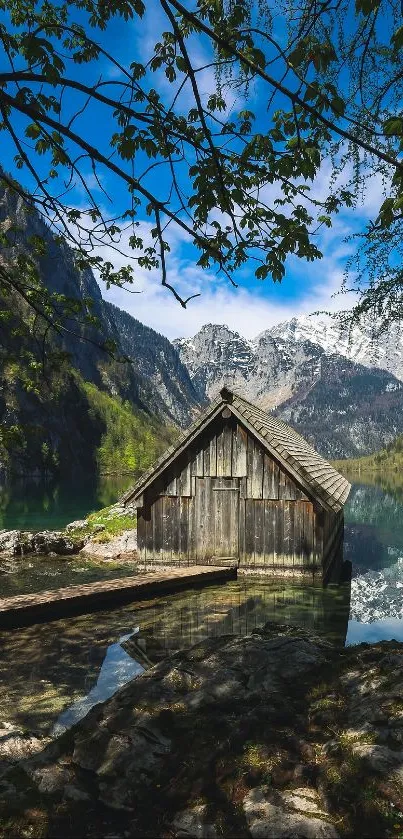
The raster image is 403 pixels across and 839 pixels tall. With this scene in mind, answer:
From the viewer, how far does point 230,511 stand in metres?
18.0

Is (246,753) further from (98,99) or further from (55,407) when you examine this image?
(55,407)

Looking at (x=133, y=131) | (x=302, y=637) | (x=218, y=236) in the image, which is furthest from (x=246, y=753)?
→ (x=133, y=131)

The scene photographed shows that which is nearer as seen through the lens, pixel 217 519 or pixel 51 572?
pixel 217 519

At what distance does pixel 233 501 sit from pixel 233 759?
13740 millimetres

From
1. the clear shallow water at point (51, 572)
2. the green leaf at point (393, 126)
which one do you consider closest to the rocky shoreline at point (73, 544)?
the clear shallow water at point (51, 572)

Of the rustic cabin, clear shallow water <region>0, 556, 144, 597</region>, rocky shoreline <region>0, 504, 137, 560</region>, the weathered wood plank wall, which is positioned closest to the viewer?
the rustic cabin

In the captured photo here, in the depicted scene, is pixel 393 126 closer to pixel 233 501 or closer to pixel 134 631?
pixel 134 631

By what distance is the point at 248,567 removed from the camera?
58.5ft

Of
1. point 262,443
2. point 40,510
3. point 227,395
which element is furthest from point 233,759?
point 40,510

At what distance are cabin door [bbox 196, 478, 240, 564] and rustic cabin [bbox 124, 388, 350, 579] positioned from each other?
0.03 metres

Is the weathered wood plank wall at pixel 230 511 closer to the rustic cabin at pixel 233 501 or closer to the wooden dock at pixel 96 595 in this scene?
the rustic cabin at pixel 233 501

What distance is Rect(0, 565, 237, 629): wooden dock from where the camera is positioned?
12.1 metres

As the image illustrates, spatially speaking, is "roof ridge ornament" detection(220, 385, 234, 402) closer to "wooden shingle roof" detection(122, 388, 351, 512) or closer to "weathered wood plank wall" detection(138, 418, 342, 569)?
"wooden shingle roof" detection(122, 388, 351, 512)

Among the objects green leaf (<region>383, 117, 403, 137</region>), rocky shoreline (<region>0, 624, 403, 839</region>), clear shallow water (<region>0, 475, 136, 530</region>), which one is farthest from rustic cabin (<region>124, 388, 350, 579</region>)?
clear shallow water (<region>0, 475, 136, 530</region>)
